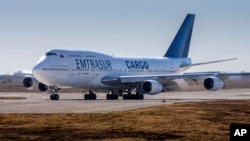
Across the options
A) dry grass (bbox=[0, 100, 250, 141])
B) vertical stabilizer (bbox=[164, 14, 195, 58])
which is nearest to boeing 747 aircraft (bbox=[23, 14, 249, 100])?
vertical stabilizer (bbox=[164, 14, 195, 58])

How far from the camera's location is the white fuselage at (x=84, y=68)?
171ft

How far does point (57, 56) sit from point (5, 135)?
33381 mm

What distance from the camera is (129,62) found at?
6225cm

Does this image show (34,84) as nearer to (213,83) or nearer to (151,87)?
(151,87)

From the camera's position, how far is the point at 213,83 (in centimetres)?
5394

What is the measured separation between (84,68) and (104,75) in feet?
10.0

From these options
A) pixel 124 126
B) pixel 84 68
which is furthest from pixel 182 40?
pixel 124 126

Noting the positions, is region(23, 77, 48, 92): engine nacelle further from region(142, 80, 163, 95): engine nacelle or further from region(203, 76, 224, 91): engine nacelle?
region(203, 76, 224, 91): engine nacelle

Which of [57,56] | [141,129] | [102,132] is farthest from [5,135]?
[57,56]

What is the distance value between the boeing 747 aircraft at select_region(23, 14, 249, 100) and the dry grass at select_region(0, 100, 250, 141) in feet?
80.3

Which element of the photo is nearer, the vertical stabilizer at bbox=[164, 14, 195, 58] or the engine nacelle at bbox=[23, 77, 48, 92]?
the engine nacelle at bbox=[23, 77, 48, 92]

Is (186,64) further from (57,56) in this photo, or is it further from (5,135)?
(5,135)

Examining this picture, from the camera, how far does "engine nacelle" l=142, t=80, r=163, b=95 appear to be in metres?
53.6

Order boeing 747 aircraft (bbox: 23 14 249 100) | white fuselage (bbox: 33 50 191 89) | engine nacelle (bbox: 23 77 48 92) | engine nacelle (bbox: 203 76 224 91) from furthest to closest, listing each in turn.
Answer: engine nacelle (bbox: 23 77 48 92), engine nacelle (bbox: 203 76 224 91), boeing 747 aircraft (bbox: 23 14 249 100), white fuselage (bbox: 33 50 191 89)
